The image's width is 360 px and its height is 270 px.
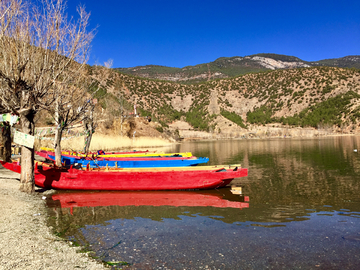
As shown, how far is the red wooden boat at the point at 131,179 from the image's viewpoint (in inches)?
476

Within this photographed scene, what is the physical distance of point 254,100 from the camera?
101m

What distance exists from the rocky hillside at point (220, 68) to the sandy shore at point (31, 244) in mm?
149928

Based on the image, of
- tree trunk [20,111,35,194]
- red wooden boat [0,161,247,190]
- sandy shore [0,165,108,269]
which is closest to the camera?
sandy shore [0,165,108,269]

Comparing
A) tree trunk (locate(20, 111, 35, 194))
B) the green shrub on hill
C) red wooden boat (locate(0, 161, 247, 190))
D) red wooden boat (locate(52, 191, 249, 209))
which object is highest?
the green shrub on hill

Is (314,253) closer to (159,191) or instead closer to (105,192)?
(159,191)

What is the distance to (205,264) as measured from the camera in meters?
5.46

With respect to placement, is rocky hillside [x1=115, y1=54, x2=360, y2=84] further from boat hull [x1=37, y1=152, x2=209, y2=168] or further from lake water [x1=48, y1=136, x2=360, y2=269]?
lake water [x1=48, y1=136, x2=360, y2=269]

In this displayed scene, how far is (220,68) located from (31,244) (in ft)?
577

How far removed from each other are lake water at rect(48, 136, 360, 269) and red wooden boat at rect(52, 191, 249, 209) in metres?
0.04

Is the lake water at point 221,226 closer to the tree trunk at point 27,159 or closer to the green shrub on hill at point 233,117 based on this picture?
the tree trunk at point 27,159

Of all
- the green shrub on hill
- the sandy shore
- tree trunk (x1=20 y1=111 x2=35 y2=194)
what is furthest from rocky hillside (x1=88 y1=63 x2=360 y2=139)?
the sandy shore

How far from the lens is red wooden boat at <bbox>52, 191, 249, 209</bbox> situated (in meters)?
10.3

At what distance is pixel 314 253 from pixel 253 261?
4.81 feet

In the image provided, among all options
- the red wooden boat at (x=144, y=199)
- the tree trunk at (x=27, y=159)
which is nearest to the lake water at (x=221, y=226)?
the red wooden boat at (x=144, y=199)
